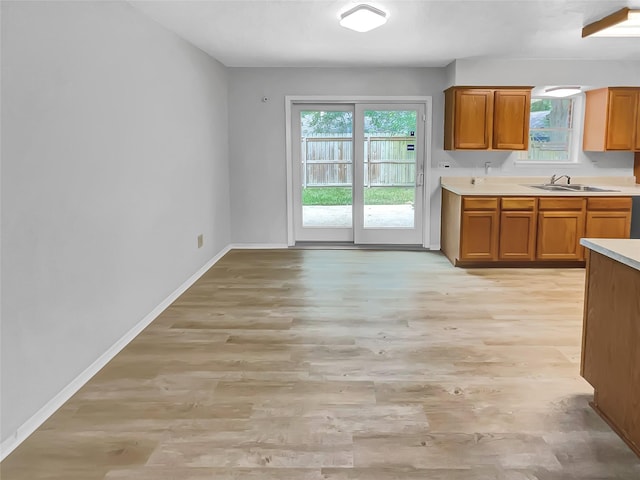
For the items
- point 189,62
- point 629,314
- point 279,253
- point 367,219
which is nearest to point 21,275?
point 629,314

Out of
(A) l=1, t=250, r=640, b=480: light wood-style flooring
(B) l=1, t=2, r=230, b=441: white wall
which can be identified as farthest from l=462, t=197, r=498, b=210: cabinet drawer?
(B) l=1, t=2, r=230, b=441: white wall

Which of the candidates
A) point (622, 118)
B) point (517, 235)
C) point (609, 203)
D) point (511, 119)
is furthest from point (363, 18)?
point (622, 118)

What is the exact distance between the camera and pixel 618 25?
3875 millimetres

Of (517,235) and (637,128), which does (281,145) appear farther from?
(637,128)

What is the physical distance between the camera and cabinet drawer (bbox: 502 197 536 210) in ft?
18.8

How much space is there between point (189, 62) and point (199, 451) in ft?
12.4

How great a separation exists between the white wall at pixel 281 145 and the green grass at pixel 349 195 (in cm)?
31

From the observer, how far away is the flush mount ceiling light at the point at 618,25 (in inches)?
147

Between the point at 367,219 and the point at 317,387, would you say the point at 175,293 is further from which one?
the point at 367,219

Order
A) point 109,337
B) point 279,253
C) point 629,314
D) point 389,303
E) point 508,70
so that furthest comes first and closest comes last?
point 279,253 < point 508,70 < point 389,303 < point 109,337 < point 629,314

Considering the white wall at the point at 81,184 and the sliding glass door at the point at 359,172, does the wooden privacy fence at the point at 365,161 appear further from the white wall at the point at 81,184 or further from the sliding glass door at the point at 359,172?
the white wall at the point at 81,184

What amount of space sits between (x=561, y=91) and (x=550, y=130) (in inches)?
23.4

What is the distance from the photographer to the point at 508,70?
19.7ft

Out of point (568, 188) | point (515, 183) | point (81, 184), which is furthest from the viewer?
point (515, 183)
